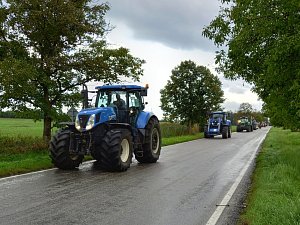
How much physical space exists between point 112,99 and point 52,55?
16.7ft

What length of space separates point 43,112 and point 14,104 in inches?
47.4

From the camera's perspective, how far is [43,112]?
55.4 ft

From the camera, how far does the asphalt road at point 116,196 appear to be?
6.45 meters

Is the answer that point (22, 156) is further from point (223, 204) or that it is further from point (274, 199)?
point (274, 199)

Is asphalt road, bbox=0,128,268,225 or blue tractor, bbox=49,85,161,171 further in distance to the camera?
blue tractor, bbox=49,85,161,171

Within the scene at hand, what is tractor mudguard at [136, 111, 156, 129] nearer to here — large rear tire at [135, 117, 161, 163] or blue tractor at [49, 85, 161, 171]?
blue tractor at [49, 85, 161, 171]

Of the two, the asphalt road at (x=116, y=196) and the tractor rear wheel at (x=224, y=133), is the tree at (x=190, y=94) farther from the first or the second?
the asphalt road at (x=116, y=196)

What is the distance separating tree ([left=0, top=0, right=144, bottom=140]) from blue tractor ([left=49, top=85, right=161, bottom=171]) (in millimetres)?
3615

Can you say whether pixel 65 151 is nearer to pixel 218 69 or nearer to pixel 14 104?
pixel 14 104

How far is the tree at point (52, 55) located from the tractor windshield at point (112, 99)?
3.20 meters

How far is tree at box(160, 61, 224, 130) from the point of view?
42094mm

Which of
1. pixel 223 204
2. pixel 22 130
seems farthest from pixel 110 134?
pixel 22 130

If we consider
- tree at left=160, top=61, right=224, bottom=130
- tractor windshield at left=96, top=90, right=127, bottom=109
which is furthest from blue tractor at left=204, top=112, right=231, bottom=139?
tractor windshield at left=96, top=90, right=127, bottom=109

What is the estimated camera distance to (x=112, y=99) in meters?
14.0
